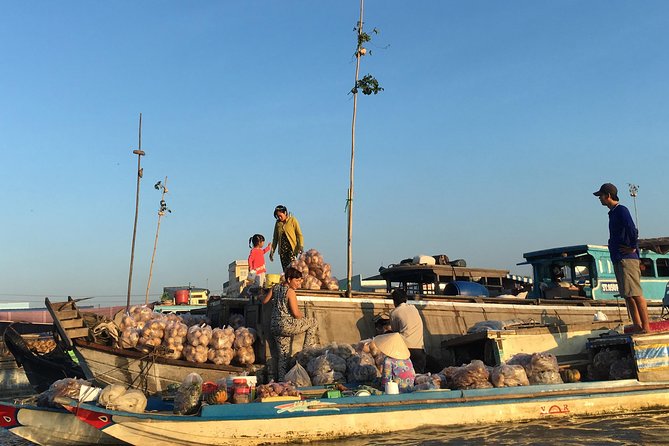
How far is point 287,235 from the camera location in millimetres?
11609

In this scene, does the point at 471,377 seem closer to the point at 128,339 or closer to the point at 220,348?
the point at 220,348

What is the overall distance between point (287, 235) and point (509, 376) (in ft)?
17.6

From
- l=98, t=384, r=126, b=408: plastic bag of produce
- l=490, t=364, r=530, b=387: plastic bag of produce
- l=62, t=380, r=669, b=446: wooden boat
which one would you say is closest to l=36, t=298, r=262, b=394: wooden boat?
l=98, t=384, r=126, b=408: plastic bag of produce

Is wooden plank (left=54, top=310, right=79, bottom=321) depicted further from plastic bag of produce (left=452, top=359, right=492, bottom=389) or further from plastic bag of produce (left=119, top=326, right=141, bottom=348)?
plastic bag of produce (left=452, top=359, right=492, bottom=389)

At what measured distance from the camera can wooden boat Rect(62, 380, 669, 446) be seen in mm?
6547

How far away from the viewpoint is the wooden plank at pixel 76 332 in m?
9.84

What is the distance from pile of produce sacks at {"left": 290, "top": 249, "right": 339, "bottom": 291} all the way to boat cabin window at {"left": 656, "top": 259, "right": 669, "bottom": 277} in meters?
9.32

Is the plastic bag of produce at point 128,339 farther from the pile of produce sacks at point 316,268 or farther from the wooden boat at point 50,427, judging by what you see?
the pile of produce sacks at point 316,268

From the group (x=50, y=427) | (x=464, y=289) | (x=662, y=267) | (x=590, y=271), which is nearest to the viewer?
(x=50, y=427)

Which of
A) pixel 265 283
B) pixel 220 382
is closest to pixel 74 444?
pixel 220 382

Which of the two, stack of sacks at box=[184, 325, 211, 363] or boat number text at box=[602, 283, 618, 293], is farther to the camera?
boat number text at box=[602, 283, 618, 293]

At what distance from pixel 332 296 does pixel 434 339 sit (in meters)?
2.31

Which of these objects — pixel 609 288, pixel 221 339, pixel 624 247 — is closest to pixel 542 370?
pixel 624 247

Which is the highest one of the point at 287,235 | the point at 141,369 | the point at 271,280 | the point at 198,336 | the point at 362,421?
the point at 287,235
